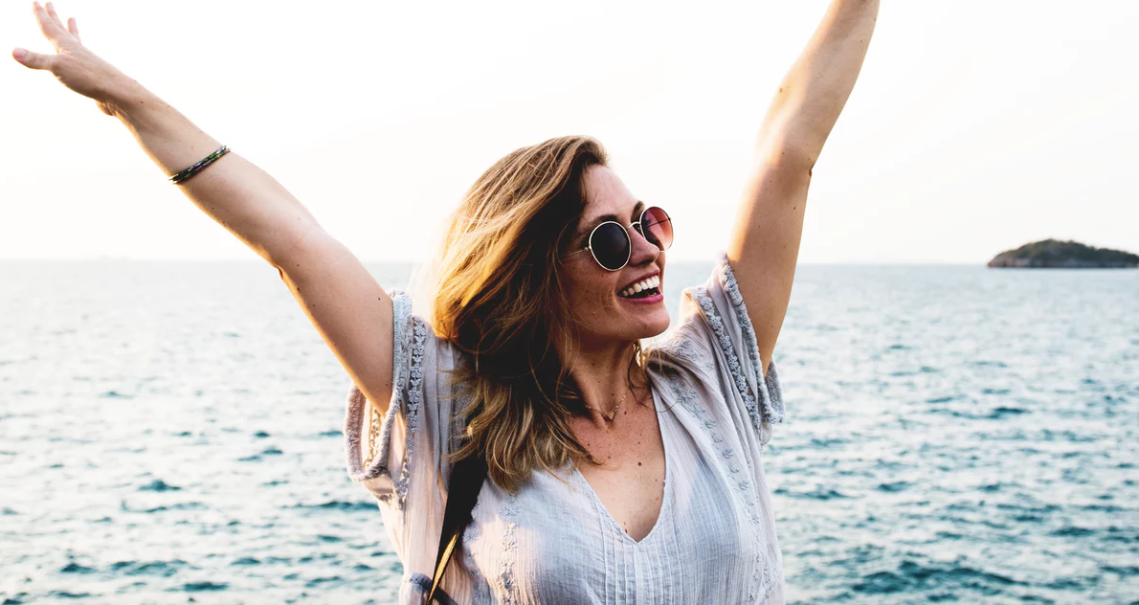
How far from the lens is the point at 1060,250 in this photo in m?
188

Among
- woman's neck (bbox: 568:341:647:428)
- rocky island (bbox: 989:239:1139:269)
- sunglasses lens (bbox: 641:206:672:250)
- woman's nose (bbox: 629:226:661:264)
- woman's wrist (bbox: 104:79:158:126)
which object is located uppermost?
rocky island (bbox: 989:239:1139:269)

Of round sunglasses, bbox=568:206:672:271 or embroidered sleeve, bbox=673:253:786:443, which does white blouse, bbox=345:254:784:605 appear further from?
round sunglasses, bbox=568:206:672:271

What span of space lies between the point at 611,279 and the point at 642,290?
10 cm

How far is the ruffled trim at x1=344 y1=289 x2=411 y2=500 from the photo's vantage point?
2316 mm

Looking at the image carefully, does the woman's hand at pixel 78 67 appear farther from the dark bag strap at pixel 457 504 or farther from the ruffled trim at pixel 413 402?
the dark bag strap at pixel 457 504

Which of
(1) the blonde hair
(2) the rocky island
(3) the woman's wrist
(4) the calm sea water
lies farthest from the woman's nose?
(2) the rocky island

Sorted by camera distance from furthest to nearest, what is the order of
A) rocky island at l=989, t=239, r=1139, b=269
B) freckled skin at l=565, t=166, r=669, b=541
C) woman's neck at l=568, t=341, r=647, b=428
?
rocky island at l=989, t=239, r=1139, b=269 < woman's neck at l=568, t=341, r=647, b=428 < freckled skin at l=565, t=166, r=669, b=541

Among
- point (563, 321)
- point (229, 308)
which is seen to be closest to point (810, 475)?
point (563, 321)

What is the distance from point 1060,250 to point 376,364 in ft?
696

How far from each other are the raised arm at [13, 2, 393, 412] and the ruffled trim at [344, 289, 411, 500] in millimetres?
24

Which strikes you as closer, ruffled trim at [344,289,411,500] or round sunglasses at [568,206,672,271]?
ruffled trim at [344,289,411,500]

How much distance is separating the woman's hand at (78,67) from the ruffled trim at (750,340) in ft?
5.32

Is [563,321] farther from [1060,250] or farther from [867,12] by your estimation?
[1060,250]

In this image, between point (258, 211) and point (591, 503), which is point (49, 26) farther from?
point (591, 503)
